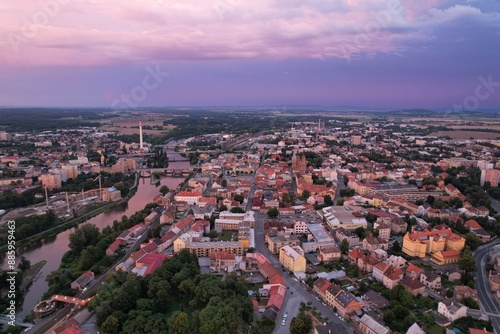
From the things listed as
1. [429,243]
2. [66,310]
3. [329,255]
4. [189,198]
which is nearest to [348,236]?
[329,255]

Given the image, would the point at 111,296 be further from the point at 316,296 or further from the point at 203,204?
the point at 203,204

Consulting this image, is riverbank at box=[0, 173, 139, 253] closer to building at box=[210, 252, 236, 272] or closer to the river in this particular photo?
the river

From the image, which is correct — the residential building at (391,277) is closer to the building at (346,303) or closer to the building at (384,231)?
the building at (346,303)

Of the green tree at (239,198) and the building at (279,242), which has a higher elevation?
the green tree at (239,198)

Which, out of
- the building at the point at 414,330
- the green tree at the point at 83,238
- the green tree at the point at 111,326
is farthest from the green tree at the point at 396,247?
the green tree at the point at 83,238

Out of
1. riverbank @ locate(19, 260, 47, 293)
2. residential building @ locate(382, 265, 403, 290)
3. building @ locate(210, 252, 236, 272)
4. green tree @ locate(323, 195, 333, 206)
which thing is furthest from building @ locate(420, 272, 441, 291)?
riverbank @ locate(19, 260, 47, 293)

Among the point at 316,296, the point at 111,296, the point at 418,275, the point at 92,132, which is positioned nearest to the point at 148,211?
the point at 111,296
